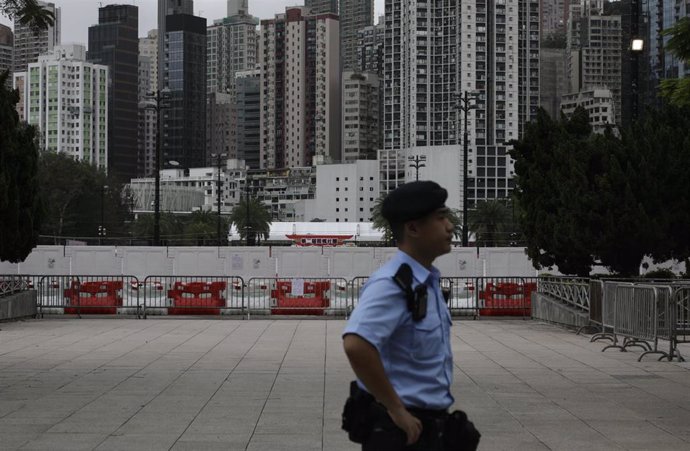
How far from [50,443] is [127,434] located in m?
0.75

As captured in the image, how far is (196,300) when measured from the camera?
102 feet

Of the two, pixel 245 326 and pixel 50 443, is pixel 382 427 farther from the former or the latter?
pixel 245 326

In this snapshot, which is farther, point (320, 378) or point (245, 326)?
point (245, 326)

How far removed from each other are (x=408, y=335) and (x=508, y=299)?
26778 millimetres

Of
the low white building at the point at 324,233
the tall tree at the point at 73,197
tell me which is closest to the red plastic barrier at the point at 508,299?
the tall tree at the point at 73,197

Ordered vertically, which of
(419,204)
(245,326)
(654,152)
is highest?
(654,152)

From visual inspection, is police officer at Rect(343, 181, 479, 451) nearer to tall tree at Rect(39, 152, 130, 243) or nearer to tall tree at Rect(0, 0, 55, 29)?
tall tree at Rect(0, 0, 55, 29)

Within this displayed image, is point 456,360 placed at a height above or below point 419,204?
below

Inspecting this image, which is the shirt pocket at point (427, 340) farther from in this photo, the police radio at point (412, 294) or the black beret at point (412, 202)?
the black beret at point (412, 202)

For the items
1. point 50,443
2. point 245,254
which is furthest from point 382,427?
point 245,254

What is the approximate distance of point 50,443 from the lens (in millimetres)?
9812

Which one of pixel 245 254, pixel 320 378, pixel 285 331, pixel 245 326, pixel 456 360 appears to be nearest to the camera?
pixel 320 378

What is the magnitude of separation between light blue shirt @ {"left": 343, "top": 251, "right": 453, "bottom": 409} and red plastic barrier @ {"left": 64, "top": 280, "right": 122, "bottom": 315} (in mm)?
26694

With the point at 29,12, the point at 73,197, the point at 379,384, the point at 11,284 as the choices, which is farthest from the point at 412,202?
the point at 73,197
